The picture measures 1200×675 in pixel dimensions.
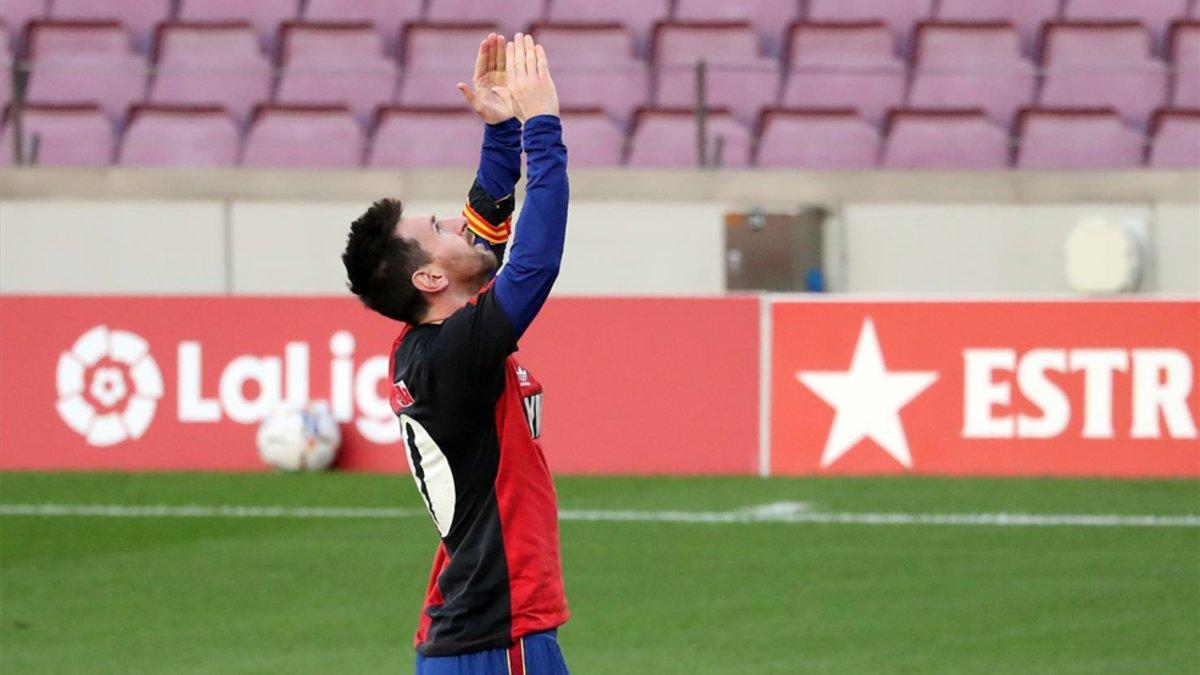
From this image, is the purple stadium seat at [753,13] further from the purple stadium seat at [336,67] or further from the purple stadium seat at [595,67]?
the purple stadium seat at [336,67]

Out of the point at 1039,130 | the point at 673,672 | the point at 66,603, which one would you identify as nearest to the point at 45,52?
the point at 1039,130

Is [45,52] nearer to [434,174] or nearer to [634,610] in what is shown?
[434,174]

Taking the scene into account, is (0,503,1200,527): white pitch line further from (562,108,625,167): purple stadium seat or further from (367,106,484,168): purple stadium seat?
(367,106,484,168): purple stadium seat

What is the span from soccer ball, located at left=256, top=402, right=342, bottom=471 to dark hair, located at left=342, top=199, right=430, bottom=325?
28.9ft

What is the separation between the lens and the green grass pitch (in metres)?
7.69

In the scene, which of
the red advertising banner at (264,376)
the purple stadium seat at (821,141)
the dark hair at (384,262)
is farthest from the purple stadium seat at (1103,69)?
the dark hair at (384,262)

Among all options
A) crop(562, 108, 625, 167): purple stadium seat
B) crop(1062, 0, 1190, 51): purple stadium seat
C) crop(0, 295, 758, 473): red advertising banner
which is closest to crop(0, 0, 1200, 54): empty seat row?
crop(1062, 0, 1190, 51): purple stadium seat

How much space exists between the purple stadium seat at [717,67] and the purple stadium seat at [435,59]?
1.49m

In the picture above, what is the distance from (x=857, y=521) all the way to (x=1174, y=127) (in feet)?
18.4

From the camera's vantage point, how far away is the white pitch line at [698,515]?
10805mm

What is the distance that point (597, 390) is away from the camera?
42.4 feet

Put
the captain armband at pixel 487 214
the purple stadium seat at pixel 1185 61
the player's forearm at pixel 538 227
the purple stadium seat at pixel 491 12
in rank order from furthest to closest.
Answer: the purple stadium seat at pixel 491 12 < the purple stadium seat at pixel 1185 61 < the captain armband at pixel 487 214 < the player's forearm at pixel 538 227

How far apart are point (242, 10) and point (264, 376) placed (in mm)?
5828

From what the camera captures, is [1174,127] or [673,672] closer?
[673,672]
